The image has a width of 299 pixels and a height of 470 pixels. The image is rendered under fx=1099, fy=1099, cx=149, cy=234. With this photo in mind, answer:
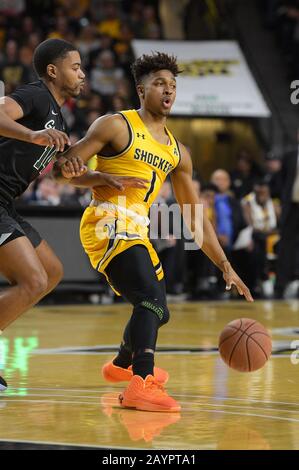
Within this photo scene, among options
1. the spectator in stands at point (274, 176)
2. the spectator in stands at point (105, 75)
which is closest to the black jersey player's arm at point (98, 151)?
the spectator in stands at point (274, 176)

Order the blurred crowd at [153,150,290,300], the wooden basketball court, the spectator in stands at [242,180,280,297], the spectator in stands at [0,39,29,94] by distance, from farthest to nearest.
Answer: the spectator in stands at [0,39,29,94], the spectator in stands at [242,180,280,297], the blurred crowd at [153,150,290,300], the wooden basketball court

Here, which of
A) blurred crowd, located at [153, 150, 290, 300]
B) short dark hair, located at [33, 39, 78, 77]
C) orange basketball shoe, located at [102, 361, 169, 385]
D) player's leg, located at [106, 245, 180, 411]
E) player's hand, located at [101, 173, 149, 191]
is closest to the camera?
player's leg, located at [106, 245, 180, 411]

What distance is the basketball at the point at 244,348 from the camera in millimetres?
6414

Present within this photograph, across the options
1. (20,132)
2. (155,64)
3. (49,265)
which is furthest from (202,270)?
(20,132)

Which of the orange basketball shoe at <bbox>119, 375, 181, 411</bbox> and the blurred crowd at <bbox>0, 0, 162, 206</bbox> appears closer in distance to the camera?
the orange basketball shoe at <bbox>119, 375, 181, 411</bbox>

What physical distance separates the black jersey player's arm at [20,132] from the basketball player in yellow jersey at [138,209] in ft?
1.56

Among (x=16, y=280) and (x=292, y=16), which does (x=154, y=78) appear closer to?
(x=16, y=280)

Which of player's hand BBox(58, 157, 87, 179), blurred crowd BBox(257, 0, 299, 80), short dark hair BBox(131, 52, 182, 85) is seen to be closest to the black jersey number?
player's hand BBox(58, 157, 87, 179)

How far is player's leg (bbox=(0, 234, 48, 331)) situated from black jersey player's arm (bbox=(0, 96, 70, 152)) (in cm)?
63

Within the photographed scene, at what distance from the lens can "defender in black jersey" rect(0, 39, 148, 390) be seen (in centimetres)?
611

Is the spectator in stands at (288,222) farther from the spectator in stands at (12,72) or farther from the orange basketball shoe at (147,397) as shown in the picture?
the orange basketball shoe at (147,397)

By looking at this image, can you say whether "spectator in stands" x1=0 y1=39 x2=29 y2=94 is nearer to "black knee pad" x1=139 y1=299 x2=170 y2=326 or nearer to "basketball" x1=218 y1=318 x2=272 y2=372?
"basketball" x1=218 y1=318 x2=272 y2=372

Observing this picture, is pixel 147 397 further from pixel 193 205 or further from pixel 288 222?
pixel 288 222

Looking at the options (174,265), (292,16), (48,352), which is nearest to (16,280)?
(48,352)
